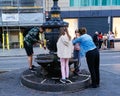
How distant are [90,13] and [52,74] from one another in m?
27.9

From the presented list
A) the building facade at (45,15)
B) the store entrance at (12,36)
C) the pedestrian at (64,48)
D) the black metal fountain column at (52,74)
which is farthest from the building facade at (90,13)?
the pedestrian at (64,48)

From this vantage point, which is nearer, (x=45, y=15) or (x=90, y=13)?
(x=45, y=15)

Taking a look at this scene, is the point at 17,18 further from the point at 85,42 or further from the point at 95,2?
the point at 85,42

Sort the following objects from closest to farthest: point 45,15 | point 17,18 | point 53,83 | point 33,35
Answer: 1. point 53,83
2. point 33,35
3. point 17,18
4. point 45,15

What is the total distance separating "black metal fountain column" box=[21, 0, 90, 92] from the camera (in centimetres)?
1012

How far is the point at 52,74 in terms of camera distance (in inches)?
444

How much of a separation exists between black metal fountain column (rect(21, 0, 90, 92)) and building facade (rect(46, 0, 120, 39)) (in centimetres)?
2641

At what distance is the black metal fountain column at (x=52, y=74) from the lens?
1012 cm

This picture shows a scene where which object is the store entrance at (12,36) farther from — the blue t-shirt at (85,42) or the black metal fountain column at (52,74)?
the blue t-shirt at (85,42)

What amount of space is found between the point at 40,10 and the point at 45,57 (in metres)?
22.7

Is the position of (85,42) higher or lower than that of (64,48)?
higher

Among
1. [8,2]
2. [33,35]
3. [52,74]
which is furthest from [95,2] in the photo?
[52,74]

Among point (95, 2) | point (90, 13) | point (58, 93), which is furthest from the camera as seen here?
point (95, 2)

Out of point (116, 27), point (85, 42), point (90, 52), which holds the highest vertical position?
point (85, 42)
